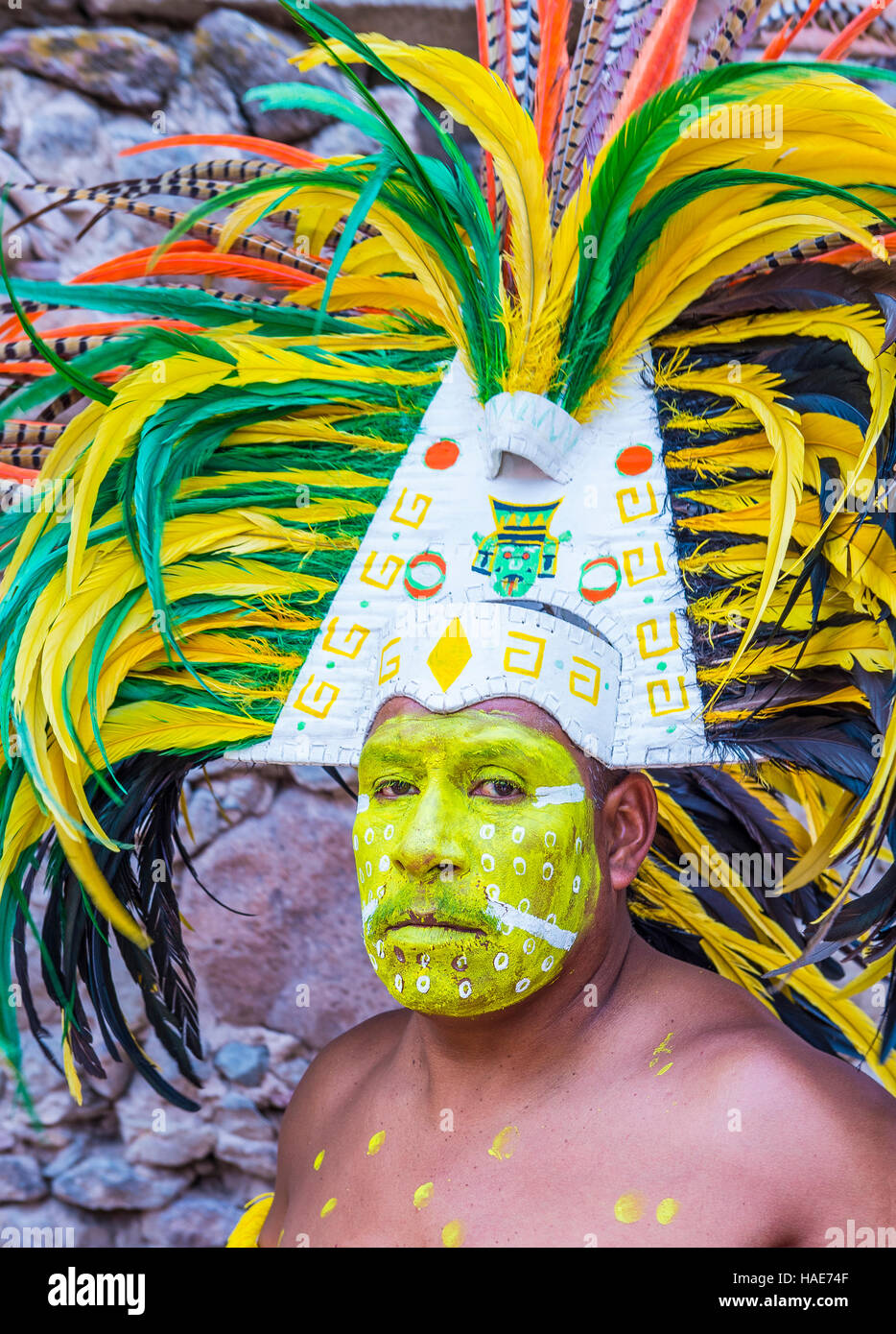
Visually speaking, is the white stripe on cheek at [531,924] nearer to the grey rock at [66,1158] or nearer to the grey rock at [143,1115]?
the grey rock at [143,1115]

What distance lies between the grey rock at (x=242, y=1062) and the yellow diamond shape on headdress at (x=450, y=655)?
1.41m

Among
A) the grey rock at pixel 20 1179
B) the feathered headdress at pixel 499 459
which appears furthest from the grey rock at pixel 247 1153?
the feathered headdress at pixel 499 459

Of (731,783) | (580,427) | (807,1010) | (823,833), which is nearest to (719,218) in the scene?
(580,427)

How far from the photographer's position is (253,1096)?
9.48ft

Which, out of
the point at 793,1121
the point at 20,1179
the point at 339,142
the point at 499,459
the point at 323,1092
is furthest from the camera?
the point at 339,142

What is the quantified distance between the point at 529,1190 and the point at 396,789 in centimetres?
48

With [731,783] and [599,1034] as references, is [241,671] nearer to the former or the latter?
[599,1034]

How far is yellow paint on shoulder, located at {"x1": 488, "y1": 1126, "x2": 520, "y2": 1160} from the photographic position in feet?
5.64

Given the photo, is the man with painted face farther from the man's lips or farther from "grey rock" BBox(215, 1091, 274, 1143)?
"grey rock" BBox(215, 1091, 274, 1143)

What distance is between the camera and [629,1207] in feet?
5.28

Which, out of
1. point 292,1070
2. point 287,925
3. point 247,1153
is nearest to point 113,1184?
point 247,1153

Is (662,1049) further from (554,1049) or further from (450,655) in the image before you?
(450,655)

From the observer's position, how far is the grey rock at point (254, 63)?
293 cm

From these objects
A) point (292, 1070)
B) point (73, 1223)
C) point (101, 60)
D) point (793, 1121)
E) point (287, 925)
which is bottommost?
point (73, 1223)
